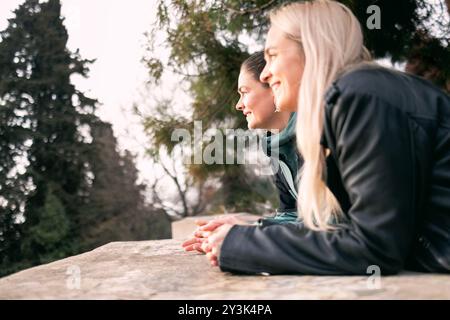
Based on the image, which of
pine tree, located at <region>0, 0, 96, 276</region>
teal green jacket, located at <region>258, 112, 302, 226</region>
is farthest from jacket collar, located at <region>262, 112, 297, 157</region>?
pine tree, located at <region>0, 0, 96, 276</region>

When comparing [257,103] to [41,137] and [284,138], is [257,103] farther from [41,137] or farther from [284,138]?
[41,137]

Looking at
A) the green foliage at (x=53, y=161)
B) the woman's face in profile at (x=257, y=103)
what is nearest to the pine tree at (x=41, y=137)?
the green foliage at (x=53, y=161)

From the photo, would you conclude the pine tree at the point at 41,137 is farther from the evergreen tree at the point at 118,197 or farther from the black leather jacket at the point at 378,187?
the black leather jacket at the point at 378,187

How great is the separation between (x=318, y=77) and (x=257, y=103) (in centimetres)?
150

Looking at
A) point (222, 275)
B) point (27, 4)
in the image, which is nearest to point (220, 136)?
point (222, 275)

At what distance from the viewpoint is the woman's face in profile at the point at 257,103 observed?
276 centimetres

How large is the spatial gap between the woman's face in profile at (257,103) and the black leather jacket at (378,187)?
1472mm

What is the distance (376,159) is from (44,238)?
47.3ft

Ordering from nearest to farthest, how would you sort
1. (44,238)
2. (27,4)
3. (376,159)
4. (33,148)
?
(376,159)
(44,238)
(33,148)
(27,4)

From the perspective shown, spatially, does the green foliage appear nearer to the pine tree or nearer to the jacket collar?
the pine tree

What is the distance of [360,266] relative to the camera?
1.19 metres

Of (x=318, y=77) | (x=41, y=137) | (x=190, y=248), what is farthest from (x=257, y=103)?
(x=41, y=137)

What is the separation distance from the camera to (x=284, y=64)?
4.82ft
